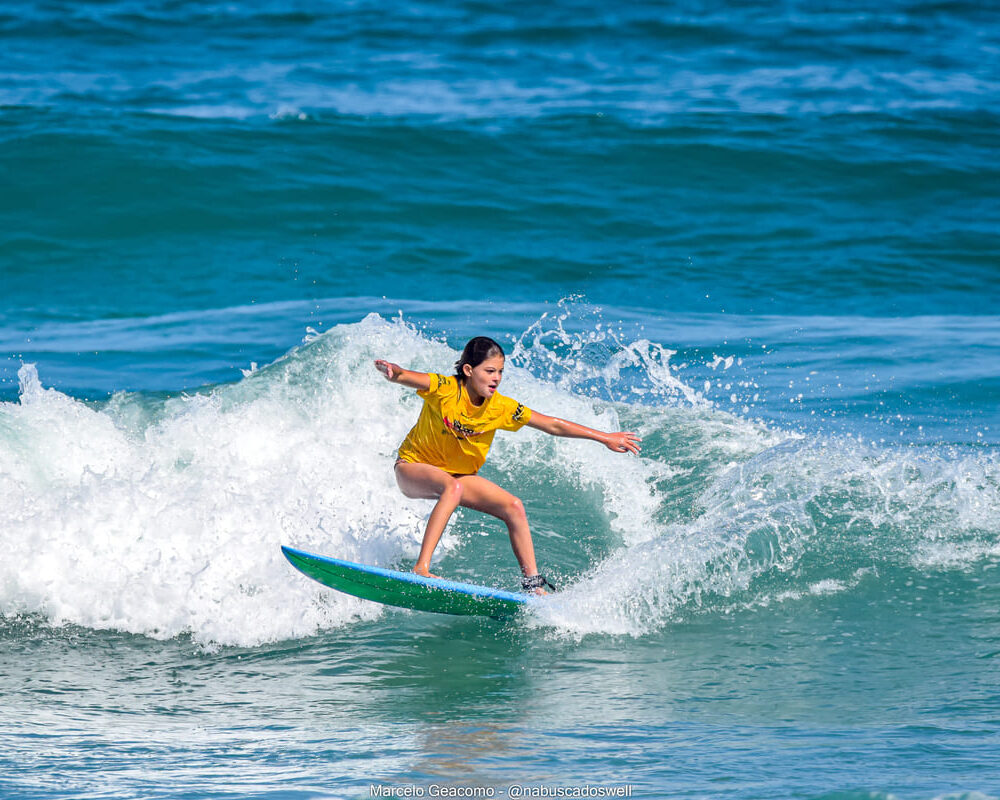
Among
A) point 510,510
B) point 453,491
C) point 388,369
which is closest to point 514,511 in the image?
point 510,510

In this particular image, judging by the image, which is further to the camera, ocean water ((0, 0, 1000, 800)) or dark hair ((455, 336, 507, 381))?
dark hair ((455, 336, 507, 381))

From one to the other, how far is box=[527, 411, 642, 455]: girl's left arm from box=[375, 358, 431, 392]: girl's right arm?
0.63 metres

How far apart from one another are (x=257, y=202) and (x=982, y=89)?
1447 cm

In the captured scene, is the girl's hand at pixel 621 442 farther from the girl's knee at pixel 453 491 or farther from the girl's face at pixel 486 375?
the girl's knee at pixel 453 491

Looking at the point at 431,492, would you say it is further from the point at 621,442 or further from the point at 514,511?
the point at 621,442

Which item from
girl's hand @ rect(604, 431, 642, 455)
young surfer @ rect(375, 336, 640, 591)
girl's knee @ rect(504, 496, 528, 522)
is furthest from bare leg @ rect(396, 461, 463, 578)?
girl's hand @ rect(604, 431, 642, 455)

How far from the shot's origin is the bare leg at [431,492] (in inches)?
245

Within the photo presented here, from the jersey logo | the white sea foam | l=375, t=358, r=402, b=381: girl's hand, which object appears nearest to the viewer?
l=375, t=358, r=402, b=381: girl's hand

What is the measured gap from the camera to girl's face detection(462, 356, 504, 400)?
6270 mm

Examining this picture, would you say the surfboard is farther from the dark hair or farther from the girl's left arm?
the dark hair

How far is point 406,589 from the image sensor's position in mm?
6113

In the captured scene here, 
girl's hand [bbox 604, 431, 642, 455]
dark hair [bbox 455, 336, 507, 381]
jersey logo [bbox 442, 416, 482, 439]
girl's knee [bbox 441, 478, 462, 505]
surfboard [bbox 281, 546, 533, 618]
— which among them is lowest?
surfboard [bbox 281, 546, 533, 618]

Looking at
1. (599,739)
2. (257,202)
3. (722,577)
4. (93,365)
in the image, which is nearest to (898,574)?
(722,577)

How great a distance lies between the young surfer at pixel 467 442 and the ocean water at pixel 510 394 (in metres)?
0.54
